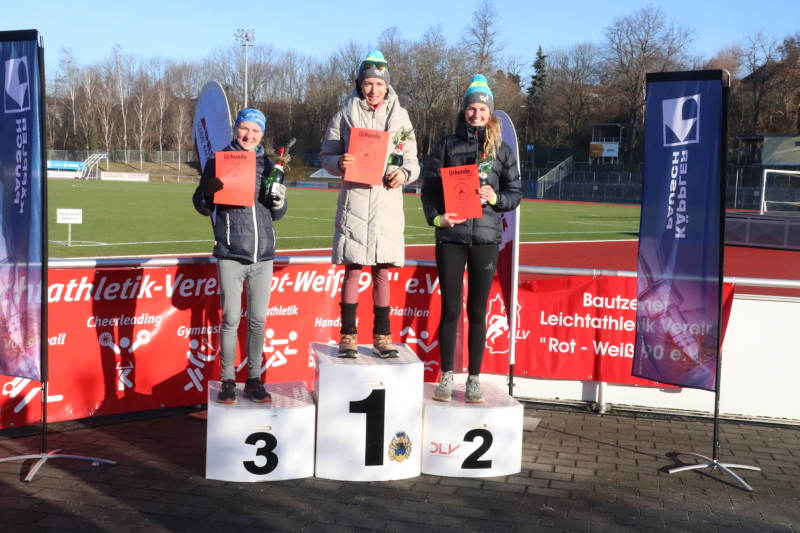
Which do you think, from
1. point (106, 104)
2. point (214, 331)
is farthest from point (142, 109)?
point (214, 331)

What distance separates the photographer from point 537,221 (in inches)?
1367

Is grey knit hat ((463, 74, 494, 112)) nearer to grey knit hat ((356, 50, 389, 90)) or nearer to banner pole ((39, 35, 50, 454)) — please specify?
grey knit hat ((356, 50, 389, 90))

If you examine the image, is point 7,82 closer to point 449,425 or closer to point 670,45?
point 449,425

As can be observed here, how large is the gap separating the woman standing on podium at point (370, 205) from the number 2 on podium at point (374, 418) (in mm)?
390

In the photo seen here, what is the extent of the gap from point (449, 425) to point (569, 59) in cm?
10297

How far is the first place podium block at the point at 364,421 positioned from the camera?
5.14m

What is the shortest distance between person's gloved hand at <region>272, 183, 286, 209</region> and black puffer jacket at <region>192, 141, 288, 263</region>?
3cm

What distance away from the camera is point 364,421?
516 cm

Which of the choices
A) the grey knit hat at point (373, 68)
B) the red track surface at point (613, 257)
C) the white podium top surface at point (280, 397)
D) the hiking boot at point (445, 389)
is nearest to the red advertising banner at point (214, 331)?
the white podium top surface at point (280, 397)

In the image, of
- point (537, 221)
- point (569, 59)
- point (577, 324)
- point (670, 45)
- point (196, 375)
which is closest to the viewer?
point (196, 375)

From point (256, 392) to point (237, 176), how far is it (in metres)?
1.44

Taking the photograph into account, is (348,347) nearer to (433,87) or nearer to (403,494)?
(403,494)

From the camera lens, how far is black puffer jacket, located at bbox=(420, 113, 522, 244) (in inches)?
217

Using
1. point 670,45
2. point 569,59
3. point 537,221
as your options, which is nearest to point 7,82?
point 537,221
